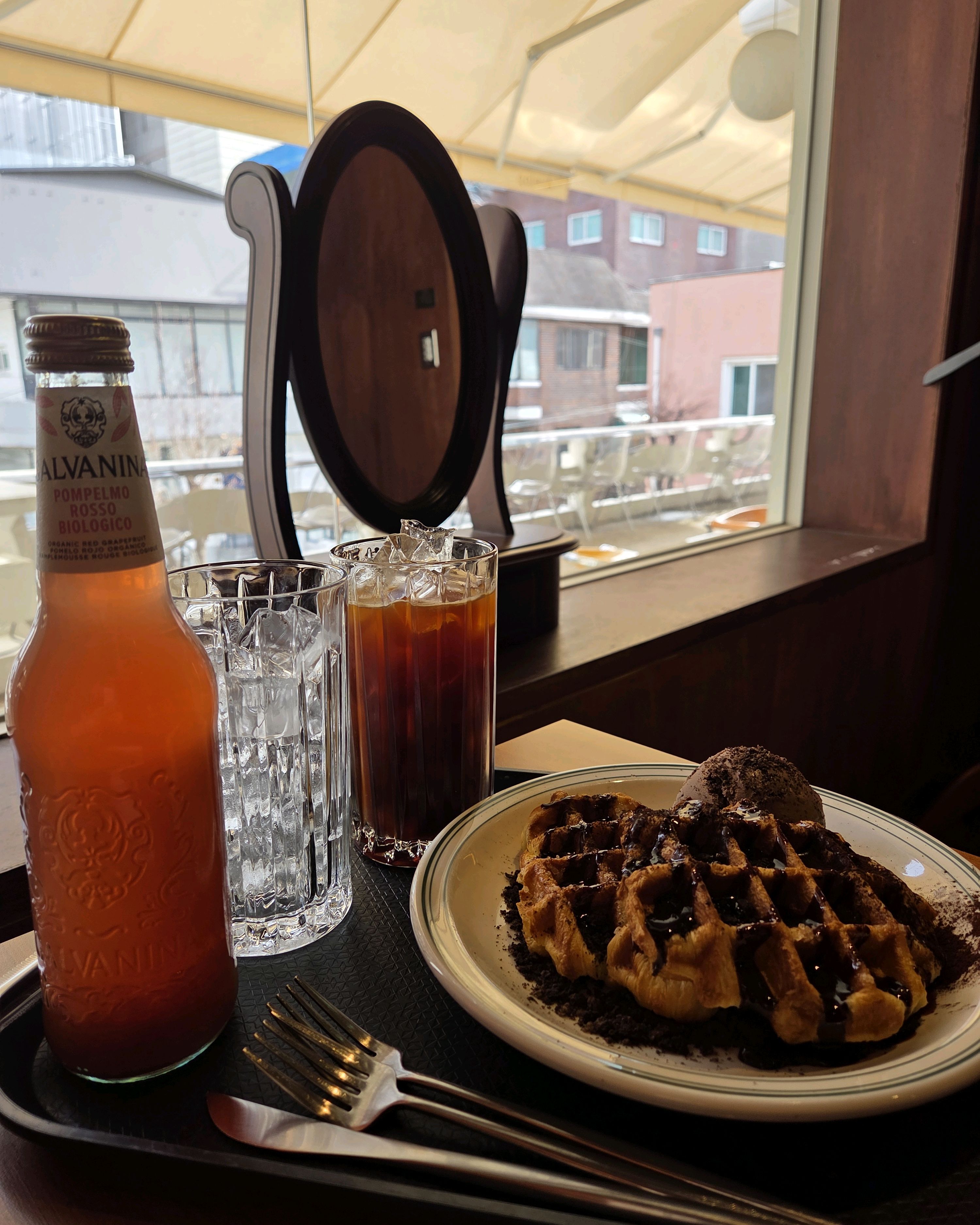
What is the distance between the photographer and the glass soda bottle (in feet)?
1.44

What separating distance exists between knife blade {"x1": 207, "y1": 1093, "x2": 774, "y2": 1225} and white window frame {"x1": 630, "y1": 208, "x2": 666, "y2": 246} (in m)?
2.37

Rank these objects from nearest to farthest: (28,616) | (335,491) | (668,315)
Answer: (335,491), (28,616), (668,315)

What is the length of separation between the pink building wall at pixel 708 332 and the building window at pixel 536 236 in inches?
22.3

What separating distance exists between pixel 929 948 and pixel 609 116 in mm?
2297

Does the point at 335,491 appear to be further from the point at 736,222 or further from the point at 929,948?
the point at 736,222

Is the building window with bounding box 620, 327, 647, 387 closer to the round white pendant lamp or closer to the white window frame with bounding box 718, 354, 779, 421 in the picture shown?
the white window frame with bounding box 718, 354, 779, 421

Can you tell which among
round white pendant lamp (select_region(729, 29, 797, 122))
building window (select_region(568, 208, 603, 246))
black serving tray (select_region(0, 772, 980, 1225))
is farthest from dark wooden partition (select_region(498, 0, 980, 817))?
black serving tray (select_region(0, 772, 980, 1225))

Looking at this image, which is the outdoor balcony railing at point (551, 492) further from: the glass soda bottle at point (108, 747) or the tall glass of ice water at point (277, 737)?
the glass soda bottle at point (108, 747)

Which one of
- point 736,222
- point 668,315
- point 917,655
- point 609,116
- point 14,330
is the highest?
point 609,116

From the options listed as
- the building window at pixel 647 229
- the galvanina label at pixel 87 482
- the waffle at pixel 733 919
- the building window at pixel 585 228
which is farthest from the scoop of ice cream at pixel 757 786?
the building window at pixel 647 229

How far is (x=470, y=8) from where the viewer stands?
6.04ft

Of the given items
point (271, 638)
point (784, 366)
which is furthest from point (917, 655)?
point (271, 638)

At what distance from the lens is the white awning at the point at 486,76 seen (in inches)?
54.6

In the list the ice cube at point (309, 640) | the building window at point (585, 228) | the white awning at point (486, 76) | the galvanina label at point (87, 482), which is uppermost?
the white awning at point (486, 76)
